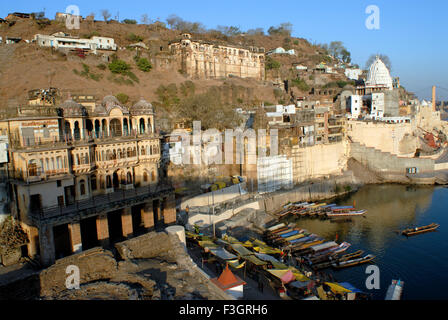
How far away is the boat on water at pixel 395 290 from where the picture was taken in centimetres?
1655

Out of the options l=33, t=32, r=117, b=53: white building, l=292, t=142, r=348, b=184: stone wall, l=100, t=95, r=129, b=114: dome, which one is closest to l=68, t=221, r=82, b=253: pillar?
l=100, t=95, r=129, b=114: dome

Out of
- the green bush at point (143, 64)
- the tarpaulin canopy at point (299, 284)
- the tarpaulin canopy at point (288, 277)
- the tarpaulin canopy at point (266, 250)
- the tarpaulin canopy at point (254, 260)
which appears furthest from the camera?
the green bush at point (143, 64)

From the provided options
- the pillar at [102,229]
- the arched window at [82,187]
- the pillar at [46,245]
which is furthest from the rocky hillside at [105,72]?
the pillar at [102,229]

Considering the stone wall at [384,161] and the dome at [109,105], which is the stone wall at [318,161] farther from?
the dome at [109,105]

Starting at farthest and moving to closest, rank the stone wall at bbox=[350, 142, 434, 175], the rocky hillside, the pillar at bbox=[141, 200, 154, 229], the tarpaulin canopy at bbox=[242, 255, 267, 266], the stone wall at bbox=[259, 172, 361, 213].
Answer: the stone wall at bbox=[350, 142, 434, 175] → the rocky hillside → the stone wall at bbox=[259, 172, 361, 213] → the pillar at bbox=[141, 200, 154, 229] → the tarpaulin canopy at bbox=[242, 255, 267, 266]

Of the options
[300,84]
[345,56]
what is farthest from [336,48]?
[300,84]

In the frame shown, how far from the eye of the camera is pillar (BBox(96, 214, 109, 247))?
18.2 metres

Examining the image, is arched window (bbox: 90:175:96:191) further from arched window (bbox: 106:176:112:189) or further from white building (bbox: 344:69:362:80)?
white building (bbox: 344:69:362:80)

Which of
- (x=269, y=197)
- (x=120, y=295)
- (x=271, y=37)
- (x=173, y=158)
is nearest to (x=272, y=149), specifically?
(x=269, y=197)

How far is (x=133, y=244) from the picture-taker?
15.7m

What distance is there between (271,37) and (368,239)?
78.2m

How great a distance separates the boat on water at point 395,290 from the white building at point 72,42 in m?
39.8

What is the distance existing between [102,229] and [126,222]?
155cm

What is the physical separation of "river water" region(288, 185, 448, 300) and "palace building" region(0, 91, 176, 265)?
463 inches
